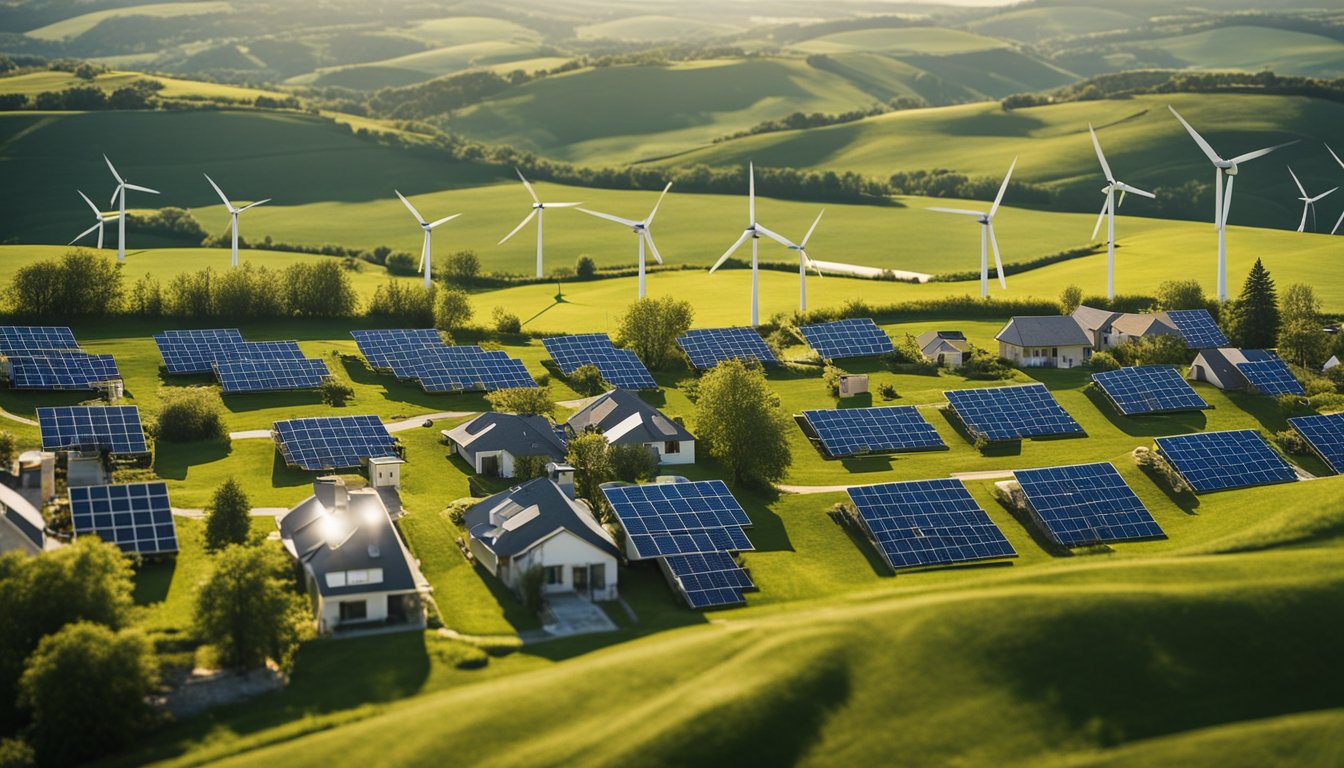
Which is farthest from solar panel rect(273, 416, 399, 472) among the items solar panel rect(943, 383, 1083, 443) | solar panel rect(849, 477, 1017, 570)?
solar panel rect(943, 383, 1083, 443)

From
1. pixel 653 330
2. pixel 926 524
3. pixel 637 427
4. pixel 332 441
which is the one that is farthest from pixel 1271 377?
pixel 332 441

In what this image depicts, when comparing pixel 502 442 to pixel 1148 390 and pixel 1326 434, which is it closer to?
pixel 1148 390

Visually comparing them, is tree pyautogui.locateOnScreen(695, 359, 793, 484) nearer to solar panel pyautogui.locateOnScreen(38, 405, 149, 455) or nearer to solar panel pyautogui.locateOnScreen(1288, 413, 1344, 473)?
solar panel pyautogui.locateOnScreen(38, 405, 149, 455)

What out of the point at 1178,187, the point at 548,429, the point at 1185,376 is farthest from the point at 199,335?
the point at 1178,187

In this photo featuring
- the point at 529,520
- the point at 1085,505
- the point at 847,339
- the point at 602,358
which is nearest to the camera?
the point at 529,520

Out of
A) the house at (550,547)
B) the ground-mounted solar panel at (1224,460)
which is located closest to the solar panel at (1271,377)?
the ground-mounted solar panel at (1224,460)

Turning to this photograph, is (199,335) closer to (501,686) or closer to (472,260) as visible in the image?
(472,260)

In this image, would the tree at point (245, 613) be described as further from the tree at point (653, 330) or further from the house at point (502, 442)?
the tree at point (653, 330)
